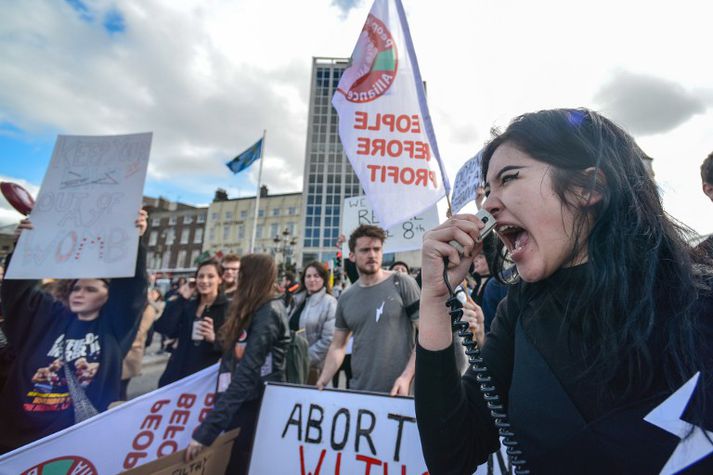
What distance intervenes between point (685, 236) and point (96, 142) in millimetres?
3644

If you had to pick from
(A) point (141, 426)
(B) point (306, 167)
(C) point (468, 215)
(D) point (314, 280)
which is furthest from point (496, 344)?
(B) point (306, 167)

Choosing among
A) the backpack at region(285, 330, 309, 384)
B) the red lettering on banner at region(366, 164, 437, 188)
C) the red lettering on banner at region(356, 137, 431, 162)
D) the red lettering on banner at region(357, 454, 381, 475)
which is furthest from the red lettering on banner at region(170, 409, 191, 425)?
the red lettering on banner at region(356, 137, 431, 162)

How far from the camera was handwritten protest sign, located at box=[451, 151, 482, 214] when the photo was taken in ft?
11.3

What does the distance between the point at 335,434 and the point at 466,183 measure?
272 centimetres

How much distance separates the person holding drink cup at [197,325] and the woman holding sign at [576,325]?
9.58 feet

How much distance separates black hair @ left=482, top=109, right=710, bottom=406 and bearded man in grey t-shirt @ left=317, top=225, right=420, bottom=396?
195cm

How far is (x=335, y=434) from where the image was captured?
2.25m

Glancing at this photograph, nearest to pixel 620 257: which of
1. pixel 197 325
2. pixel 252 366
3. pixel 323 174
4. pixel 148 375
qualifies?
pixel 252 366

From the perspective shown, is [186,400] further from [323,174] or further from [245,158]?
[323,174]

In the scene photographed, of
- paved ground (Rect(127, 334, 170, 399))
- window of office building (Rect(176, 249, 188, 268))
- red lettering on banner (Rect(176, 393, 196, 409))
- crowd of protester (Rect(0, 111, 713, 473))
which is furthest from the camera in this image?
window of office building (Rect(176, 249, 188, 268))

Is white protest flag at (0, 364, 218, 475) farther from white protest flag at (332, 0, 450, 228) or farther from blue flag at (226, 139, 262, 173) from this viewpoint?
blue flag at (226, 139, 262, 173)

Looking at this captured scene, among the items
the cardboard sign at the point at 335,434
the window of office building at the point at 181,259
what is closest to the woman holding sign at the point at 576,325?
the cardboard sign at the point at 335,434

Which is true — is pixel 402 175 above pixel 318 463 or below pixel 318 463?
above

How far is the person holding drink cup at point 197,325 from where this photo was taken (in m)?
3.45
